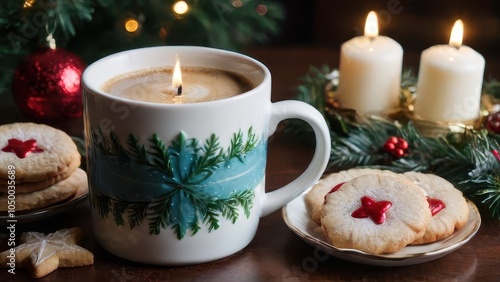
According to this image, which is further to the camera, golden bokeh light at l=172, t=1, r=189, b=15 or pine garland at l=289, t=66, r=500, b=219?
golden bokeh light at l=172, t=1, r=189, b=15

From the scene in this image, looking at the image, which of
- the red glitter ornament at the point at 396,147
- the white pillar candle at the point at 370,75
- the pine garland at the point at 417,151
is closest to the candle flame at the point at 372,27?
the white pillar candle at the point at 370,75

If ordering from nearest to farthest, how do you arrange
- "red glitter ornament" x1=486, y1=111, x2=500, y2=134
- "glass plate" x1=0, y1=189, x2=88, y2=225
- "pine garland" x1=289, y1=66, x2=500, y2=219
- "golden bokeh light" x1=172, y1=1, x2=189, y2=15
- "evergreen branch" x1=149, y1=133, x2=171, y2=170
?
1. "evergreen branch" x1=149, y1=133, x2=171, y2=170
2. "glass plate" x1=0, y1=189, x2=88, y2=225
3. "pine garland" x1=289, y1=66, x2=500, y2=219
4. "red glitter ornament" x1=486, y1=111, x2=500, y2=134
5. "golden bokeh light" x1=172, y1=1, x2=189, y2=15

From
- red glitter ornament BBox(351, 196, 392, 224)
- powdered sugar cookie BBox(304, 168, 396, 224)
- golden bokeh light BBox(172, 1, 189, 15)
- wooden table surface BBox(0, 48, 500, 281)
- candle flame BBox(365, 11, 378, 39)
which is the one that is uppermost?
candle flame BBox(365, 11, 378, 39)

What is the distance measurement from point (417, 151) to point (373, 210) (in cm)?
29

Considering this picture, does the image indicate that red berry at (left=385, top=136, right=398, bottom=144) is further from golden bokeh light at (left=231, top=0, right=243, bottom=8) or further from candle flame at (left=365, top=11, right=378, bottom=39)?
golden bokeh light at (left=231, top=0, right=243, bottom=8)

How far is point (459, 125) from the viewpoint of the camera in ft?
3.60

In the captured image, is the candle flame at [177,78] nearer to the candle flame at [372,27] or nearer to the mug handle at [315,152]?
the mug handle at [315,152]

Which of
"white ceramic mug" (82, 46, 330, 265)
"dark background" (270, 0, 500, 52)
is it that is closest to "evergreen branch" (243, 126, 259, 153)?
"white ceramic mug" (82, 46, 330, 265)

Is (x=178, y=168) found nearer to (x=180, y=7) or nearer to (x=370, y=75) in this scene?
(x=370, y=75)

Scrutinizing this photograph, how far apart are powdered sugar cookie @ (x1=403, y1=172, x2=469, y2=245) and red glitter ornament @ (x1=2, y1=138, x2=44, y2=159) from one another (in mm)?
443

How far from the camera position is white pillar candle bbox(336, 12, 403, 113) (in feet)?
3.74

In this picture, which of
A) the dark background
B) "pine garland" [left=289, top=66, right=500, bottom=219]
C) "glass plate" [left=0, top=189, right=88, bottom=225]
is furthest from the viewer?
the dark background

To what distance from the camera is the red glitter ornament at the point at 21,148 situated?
2.78 feet

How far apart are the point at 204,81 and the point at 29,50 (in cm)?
55
